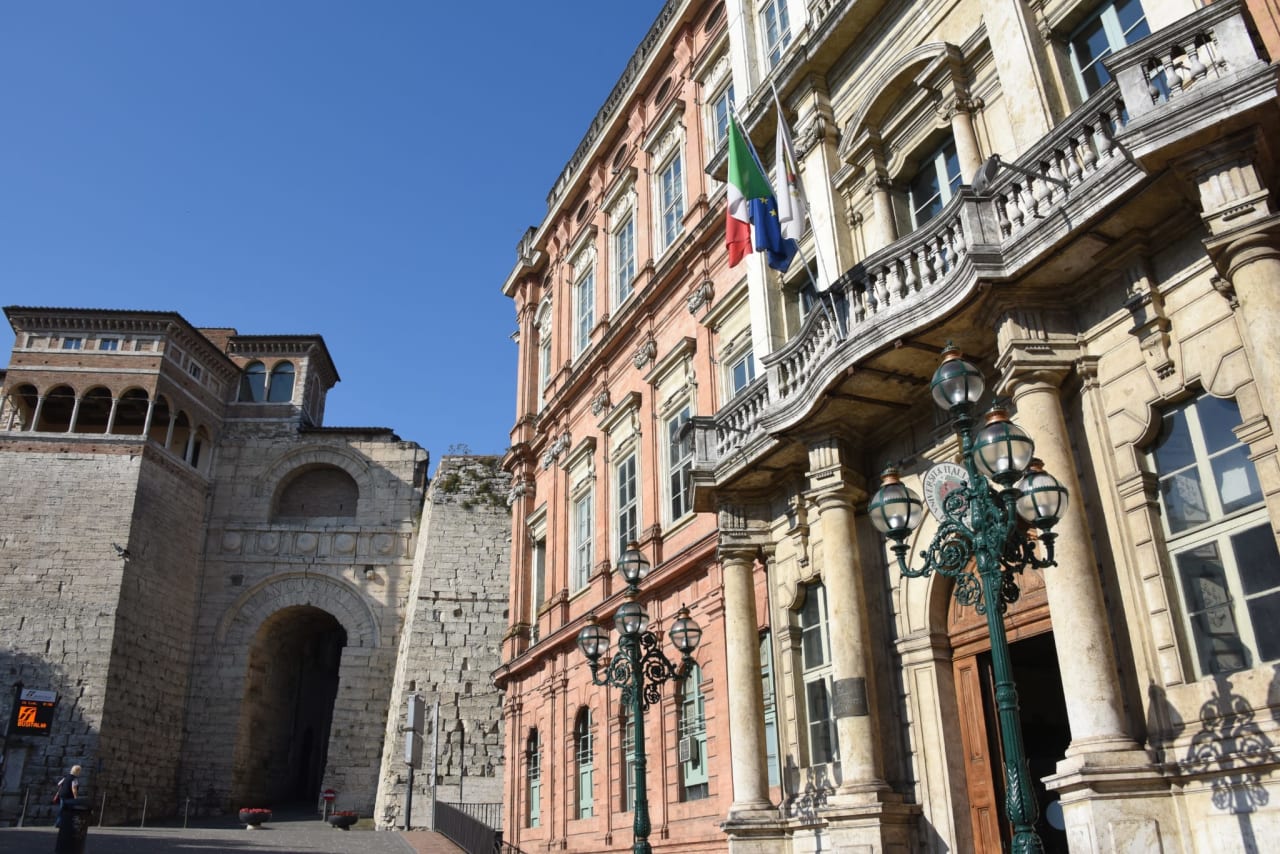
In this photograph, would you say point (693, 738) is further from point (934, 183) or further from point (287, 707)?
point (287, 707)

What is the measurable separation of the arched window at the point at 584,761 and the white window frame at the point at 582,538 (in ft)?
9.40

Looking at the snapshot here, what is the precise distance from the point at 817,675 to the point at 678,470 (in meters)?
6.63

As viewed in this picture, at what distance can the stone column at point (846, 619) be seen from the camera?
11070 millimetres

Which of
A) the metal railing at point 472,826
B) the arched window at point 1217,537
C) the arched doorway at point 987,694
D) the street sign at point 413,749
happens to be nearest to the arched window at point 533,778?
the metal railing at point 472,826

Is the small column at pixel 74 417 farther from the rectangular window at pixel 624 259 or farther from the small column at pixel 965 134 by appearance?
the small column at pixel 965 134

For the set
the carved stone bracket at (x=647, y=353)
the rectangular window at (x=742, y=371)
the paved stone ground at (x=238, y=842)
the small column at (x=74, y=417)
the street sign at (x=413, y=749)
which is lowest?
the paved stone ground at (x=238, y=842)

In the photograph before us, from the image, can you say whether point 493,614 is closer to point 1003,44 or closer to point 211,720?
point 211,720

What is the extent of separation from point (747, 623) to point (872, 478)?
273 cm

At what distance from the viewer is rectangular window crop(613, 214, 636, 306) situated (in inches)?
915

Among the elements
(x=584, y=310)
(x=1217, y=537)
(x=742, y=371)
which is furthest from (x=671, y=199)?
(x=1217, y=537)

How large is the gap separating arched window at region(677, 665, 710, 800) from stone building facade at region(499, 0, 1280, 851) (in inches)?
5.4

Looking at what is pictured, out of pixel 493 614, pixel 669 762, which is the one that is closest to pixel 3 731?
pixel 493 614

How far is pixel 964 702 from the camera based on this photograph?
11117mm

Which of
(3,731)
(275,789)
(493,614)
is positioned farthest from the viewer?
(275,789)
